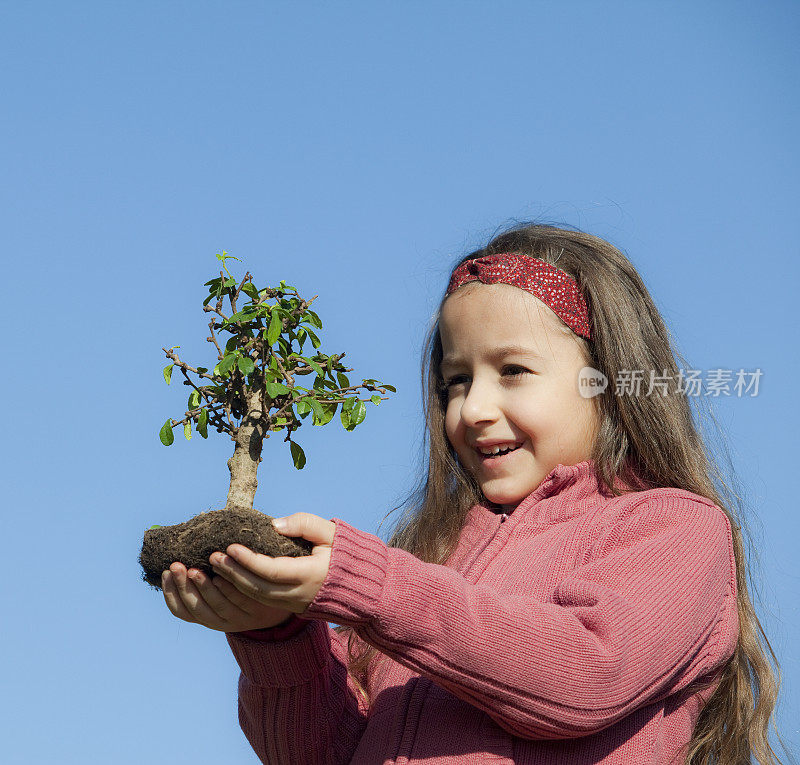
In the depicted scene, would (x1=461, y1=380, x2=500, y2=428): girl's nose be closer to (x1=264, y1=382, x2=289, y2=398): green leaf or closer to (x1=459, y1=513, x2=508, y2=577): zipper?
(x1=459, y1=513, x2=508, y2=577): zipper

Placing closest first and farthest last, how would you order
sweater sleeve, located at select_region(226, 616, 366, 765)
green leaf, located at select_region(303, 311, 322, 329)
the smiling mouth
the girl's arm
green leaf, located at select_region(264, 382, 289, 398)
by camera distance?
1. the girl's arm
2. sweater sleeve, located at select_region(226, 616, 366, 765)
3. green leaf, located at select_region(264, 382, 289, 398)
4. green leaf, located at select_region(303, 311, 322, 329)
5. the smiling mouth

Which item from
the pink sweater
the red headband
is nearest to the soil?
the pink sweater

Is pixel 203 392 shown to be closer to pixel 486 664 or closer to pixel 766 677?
pixel 486 664

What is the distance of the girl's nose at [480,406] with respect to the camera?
3352mm

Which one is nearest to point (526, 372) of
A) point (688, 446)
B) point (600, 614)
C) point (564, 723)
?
point (688, 446)

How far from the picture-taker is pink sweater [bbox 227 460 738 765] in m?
2.30

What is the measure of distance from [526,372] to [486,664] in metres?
1.31

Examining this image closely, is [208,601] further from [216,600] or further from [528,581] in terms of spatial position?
[528,581]

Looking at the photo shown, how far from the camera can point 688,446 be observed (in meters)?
3.48

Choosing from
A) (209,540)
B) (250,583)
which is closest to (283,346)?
(209,540)

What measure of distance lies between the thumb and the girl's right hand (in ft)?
0.80

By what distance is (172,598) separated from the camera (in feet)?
8.22

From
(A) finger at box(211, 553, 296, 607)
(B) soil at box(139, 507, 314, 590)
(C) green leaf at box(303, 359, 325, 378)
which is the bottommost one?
(A) finger at box(211, 553, 296, 607)

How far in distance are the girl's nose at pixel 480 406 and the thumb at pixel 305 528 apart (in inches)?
45.3
